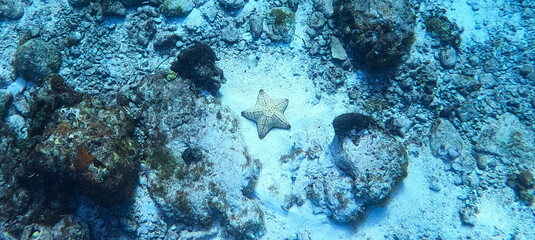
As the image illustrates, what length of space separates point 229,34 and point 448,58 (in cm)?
635

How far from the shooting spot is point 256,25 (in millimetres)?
7289

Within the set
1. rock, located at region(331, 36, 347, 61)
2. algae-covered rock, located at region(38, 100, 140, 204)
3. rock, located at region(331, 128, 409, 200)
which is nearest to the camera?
algae-covered rock, located at region(38, 100, 140, 204)

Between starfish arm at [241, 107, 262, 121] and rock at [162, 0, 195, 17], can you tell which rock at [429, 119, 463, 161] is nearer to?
starfish arm at [241, 107, 262, 121]

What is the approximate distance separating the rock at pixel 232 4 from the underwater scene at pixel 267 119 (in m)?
0.05

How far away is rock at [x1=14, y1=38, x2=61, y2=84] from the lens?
6195 millimetres

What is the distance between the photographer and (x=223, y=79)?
709 centimetres

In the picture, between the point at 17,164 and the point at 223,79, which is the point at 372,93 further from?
the point at 17,164

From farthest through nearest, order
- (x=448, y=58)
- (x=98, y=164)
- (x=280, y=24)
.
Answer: (x=448, y=58)
(x=280, y=24)
(x=98, y=164)

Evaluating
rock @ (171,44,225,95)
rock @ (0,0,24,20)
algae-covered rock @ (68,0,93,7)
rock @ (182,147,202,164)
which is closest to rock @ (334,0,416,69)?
rock @ (171,44,225,95)

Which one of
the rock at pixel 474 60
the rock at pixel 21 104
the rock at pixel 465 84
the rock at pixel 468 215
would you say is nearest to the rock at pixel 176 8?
the rock at pixel 21 104

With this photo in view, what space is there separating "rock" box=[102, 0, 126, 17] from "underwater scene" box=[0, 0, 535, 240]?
0.21ft

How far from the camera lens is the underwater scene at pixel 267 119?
5.73m

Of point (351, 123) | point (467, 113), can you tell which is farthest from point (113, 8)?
point (467, 113)

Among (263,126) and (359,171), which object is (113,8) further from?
(359,171)
